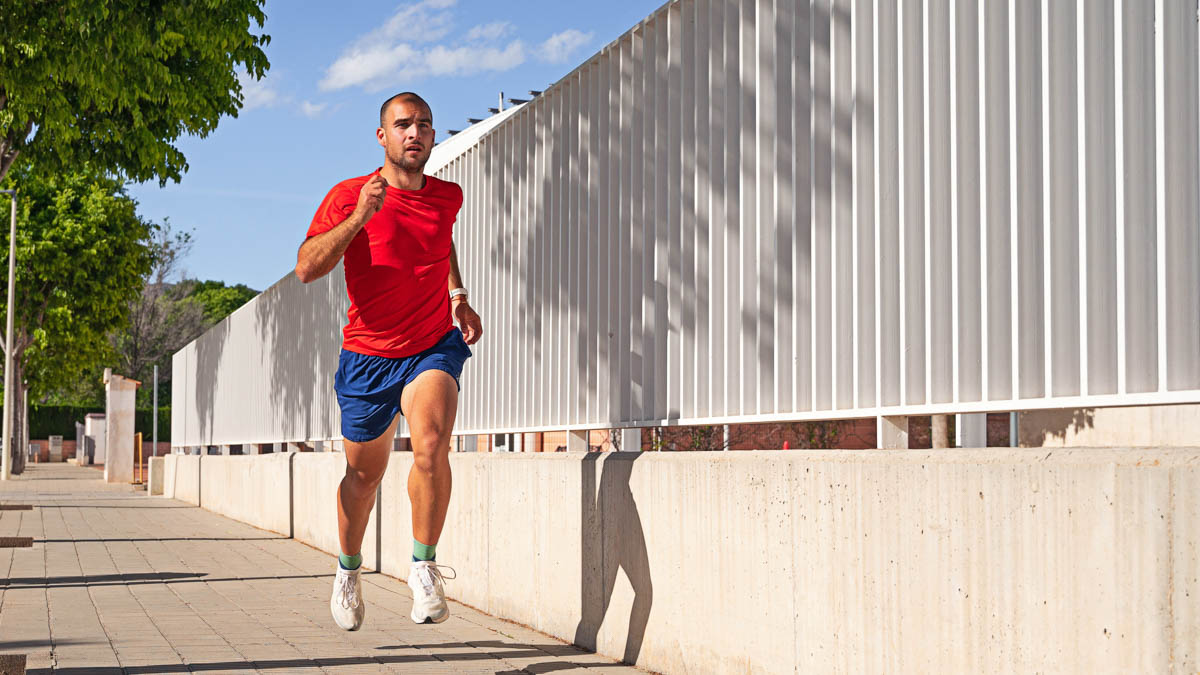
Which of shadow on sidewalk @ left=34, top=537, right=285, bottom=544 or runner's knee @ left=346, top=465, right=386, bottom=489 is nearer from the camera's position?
runner's knee @ left=346, top=465, right=386, bottom=489

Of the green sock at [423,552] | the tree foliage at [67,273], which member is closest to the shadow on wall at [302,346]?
the green sock at [423,552]

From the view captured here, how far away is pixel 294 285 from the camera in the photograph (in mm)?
15953

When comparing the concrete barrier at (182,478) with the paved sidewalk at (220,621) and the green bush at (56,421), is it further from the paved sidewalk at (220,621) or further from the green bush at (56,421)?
the green bush at (56,421)

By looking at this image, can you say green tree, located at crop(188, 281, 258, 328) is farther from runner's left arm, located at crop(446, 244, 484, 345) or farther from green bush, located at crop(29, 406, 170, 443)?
runner's left arm, located at crop(446, 244, 484, 345)

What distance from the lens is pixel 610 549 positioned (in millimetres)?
6395

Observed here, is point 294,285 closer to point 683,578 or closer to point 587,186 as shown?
point 587,186

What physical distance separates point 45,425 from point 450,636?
2719 inches

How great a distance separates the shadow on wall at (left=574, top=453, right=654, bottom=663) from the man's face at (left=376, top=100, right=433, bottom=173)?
1.60 m

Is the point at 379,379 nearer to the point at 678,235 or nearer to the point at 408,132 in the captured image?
the point at 408,132

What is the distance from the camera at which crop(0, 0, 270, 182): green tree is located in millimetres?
14094

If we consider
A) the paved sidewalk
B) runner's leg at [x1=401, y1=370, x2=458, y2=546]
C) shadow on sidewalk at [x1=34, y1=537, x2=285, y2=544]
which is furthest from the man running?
shadow on sidewalk at [x1=34, y1=537, x2=285, y2=544]

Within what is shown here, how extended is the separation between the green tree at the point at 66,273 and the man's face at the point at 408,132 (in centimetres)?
4125

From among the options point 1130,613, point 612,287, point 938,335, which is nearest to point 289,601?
point 612,287

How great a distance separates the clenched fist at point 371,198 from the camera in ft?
17.8
